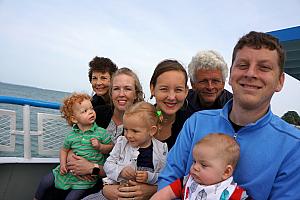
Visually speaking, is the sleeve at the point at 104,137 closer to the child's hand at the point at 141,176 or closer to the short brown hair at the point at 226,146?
the child's hand at the point at 141,176

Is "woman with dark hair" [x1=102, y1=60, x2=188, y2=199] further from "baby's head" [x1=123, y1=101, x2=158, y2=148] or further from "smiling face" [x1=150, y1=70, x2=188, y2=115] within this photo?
"baby's head" [x1=123, y1=101, x2=158, y2=148]

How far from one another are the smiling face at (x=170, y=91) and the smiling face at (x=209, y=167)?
0.73 meters

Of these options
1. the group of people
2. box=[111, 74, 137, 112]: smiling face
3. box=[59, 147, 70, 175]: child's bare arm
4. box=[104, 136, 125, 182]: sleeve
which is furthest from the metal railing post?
box=[104, 136, 125, 182]: sleeve

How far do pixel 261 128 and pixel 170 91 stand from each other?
0.81 meters

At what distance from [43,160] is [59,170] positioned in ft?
2.56

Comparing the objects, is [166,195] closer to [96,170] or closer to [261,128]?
[261,128]

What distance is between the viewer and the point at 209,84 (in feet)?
9.80

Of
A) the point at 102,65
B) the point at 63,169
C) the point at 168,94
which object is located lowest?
the point at 63,169

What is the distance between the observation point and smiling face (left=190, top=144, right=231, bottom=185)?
157cm

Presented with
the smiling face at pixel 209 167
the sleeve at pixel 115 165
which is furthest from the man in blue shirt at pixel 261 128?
the sleeve at pixel 115 165

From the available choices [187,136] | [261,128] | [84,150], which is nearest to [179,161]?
[187,136]

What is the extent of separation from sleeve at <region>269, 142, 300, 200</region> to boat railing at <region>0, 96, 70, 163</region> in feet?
8.05

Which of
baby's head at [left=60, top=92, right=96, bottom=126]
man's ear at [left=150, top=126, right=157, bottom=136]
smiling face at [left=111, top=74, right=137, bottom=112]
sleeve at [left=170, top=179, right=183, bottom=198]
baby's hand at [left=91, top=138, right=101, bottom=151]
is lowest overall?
sleeve at [left=170, top=179, right=183, bottom=198]

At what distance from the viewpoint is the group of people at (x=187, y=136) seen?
158 cm
